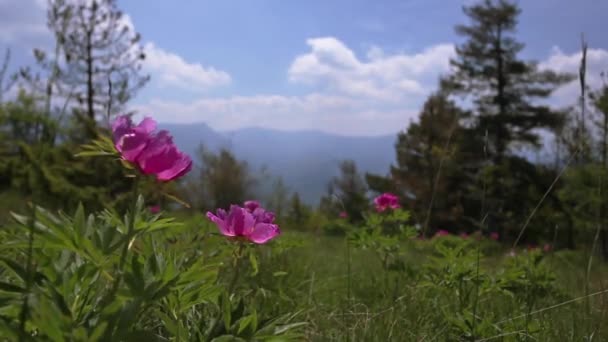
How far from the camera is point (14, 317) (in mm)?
845

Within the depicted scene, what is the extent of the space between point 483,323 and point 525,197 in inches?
835

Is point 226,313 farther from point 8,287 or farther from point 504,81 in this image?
point 504,81

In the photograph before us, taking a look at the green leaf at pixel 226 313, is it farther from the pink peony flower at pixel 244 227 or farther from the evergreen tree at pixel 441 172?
the evergreen tree at pixel 441 172

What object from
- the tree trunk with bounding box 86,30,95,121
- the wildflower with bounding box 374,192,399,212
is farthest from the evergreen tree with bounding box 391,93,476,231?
the wildflower with bounding box 374,192,399,212

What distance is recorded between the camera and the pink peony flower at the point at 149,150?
34.4 inches

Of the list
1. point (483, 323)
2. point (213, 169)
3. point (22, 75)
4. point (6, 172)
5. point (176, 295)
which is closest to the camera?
point (176, 295)

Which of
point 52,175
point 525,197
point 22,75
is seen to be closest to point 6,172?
point 22,75

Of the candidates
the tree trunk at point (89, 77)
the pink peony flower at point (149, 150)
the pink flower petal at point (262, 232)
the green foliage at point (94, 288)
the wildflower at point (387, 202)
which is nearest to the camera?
the green foliage at point (94, 288)

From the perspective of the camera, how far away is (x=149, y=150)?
2.90ft

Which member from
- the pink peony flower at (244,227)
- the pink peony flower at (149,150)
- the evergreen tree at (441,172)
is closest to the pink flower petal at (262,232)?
the pink peony flower at (244,227)

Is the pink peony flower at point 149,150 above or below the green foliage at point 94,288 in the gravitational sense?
above

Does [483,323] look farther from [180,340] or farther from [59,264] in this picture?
[59,264]

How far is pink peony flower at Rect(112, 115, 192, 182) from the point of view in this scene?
2.86 feet

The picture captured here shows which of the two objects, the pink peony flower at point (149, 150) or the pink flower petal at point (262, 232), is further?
the pink flower petal at point (262, 232)
